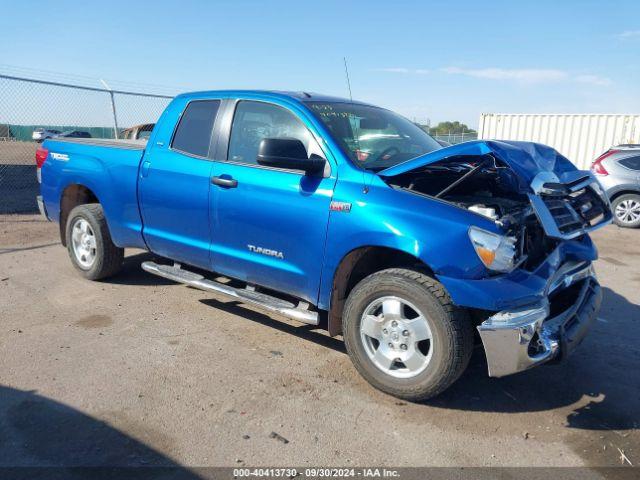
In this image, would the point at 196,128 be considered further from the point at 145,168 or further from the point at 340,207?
the point at 340,207

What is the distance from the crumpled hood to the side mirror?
0.48 meters

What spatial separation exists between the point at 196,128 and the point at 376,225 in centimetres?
212

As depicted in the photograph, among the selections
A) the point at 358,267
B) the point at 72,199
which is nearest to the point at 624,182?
the point at 358,267

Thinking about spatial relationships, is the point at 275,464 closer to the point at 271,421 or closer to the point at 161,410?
the point at 271,421

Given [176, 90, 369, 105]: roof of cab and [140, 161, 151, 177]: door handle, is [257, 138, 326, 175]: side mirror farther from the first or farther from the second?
[140, 161, 151, 177]: door handle

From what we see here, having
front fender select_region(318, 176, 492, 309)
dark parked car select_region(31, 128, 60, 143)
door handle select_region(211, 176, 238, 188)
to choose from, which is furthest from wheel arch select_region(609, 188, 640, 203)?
dark parked car select_region(31, 128, 60, 143)

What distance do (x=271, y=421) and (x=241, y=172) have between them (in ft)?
6.30

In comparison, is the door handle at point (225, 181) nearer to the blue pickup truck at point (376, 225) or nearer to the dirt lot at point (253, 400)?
the blue pickup truck at point (376, 225)

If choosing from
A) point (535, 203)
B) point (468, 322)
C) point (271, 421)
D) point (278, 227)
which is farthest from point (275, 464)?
point (535, 203)

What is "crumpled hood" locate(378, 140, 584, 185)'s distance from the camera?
322cm

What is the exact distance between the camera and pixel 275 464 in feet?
9.16

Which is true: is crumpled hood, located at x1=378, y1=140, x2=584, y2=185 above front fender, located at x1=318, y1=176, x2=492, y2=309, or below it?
above

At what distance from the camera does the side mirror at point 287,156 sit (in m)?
3.58

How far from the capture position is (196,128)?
465cm
